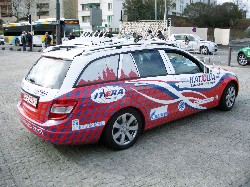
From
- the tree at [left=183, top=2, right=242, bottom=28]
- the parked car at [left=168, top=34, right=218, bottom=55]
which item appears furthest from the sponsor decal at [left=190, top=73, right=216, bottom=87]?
the tree at [left=183, top=2, right=242, bottom=28]

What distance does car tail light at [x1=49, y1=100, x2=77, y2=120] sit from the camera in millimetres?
4164

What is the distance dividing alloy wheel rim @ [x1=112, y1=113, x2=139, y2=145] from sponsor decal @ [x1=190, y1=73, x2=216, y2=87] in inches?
60.9

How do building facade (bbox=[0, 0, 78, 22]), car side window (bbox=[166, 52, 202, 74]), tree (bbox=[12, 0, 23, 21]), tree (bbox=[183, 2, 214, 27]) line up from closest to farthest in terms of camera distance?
car side window (bbox=[166, 52, 202, 74]) → tree (bbox=[183, 2, 214, 27]) → tree (bbox=[12, 0, 23, 21]) → building facade (bbox=[0, 0, 78, 22])

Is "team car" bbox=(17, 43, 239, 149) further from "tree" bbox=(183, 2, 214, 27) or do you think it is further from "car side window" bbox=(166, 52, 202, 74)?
"tree" bbox=(183, 2, 214, 27)

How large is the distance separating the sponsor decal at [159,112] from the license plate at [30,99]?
1.86 meters

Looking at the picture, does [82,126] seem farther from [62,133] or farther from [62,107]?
[62,107]

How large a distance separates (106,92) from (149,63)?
113 centimetres

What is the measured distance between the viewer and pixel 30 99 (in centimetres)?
464

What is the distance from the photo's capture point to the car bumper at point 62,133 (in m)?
4.22

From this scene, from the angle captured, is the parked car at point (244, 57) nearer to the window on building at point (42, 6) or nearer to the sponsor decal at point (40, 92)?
the sponsor decal at point (40, 92)

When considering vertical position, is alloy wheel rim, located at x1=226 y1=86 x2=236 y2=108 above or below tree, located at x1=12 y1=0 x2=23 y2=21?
below

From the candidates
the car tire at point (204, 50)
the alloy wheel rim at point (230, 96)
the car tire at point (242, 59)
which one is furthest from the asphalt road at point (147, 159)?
the car tire at point (204, 50)

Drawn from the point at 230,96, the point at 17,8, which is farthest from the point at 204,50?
the point at 17,8

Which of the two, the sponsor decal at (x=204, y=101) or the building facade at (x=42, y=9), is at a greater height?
the building facade at (x=42, y=9)
